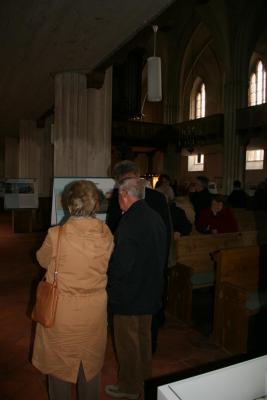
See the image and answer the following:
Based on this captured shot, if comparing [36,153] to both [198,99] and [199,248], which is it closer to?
[199,248]

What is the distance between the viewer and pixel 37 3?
3527 mm

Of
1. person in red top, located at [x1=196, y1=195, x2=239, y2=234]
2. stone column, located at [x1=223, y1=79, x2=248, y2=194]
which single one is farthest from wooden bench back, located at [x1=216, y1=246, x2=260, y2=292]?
stone column, located at [x1=223, y1=79, x2=248, y2=194]

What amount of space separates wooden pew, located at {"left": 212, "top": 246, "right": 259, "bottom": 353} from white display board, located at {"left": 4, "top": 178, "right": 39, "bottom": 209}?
823cm

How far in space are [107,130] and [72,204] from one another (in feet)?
11.8

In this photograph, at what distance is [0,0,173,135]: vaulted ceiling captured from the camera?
349cm

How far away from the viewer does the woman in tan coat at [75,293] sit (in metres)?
2.20

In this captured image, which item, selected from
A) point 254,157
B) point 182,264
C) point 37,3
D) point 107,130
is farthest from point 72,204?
point 254,157

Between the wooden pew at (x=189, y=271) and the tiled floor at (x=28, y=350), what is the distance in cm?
28

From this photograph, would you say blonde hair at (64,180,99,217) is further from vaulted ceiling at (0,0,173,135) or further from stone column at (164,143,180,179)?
stone column at (164,143,180,179)

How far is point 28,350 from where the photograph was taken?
3.78m

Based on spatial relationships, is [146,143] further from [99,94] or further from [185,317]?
[185,317]

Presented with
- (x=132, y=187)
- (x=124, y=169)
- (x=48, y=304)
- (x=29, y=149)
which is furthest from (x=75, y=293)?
(x=29, y=149)

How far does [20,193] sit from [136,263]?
9.25m

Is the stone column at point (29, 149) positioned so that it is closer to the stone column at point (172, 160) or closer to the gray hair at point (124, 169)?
the stone column at point (172, 160)
